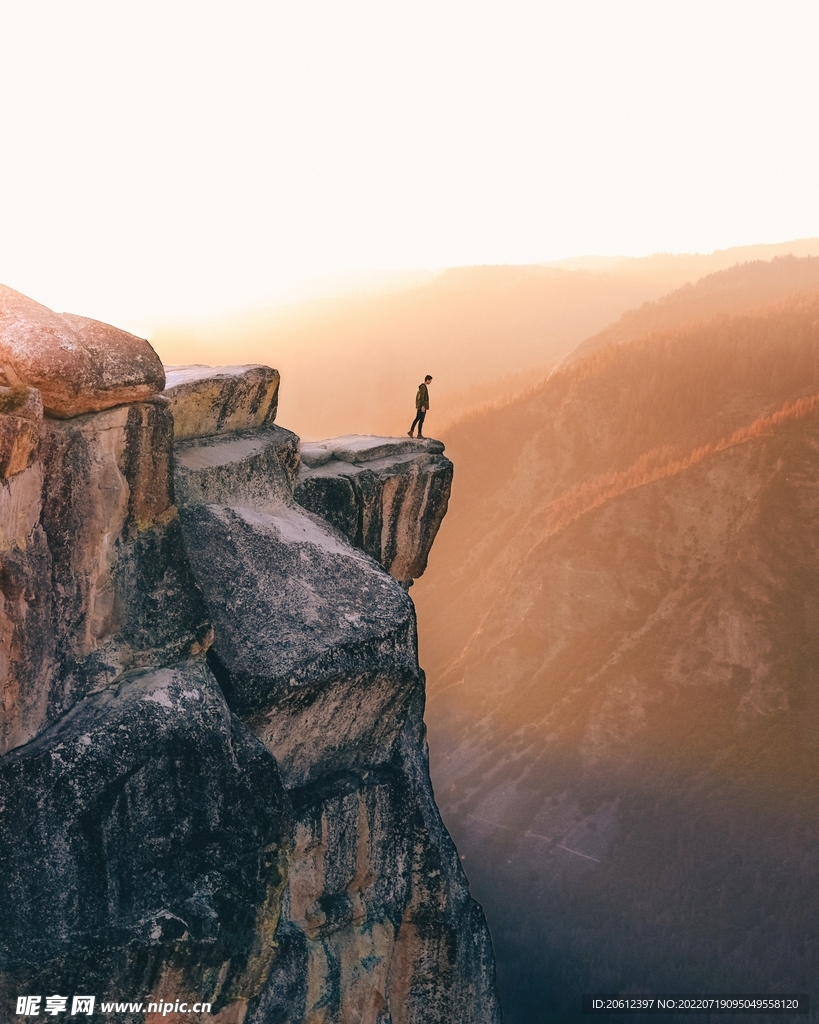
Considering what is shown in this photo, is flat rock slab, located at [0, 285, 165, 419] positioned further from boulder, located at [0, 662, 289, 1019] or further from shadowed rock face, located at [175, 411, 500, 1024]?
boulder, located at [0, 662, 289, 1019]

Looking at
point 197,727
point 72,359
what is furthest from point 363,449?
point 197,727

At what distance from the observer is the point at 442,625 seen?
4303cm

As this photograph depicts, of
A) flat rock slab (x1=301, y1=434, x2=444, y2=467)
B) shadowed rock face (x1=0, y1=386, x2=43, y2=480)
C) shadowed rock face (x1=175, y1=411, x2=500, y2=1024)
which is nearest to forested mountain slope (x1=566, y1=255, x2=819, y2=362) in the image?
flat rock slab (x1=301, y1=434, x2=444, y2=467)

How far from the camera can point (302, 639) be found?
1143 cm

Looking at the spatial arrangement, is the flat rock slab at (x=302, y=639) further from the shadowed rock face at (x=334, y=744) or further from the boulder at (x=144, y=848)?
the boulder at (x=144, y=848)

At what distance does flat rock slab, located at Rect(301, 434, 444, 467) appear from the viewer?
16.3 meters

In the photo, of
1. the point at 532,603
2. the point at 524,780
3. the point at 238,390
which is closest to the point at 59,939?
the point at 238,390

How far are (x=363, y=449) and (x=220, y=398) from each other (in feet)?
12.3

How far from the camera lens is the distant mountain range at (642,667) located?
25.6 meters

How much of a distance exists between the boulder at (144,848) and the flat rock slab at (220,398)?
161 inches

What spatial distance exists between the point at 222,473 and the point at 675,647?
25.9m

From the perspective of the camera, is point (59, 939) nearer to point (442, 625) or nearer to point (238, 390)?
point (238, 390)

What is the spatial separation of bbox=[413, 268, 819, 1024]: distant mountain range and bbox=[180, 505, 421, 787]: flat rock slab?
1549 centimetres

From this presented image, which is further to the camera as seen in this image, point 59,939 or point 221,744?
point 221,744
